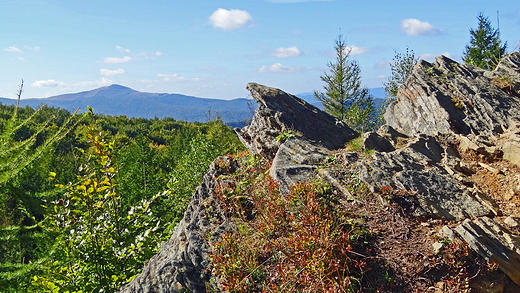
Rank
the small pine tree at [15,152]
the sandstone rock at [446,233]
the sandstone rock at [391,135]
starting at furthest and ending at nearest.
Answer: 1. the sandstone rock at [391,135]
2. the sandstone rock at [446,233]
3. the small pine tree at [15,152]

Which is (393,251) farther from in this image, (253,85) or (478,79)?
(478,79)

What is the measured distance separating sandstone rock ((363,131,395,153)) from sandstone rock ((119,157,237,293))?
406cm

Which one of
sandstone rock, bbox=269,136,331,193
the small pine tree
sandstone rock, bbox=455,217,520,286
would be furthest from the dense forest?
sandstone rock, bbox=455,217,520,286

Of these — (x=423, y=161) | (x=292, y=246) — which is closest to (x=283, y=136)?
(x=423, y=161)

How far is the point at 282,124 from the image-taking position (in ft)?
32.8

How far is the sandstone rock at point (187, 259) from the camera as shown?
592cm

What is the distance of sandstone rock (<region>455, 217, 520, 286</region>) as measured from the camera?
16.0 feet

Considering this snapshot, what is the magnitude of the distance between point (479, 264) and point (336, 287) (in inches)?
89.0

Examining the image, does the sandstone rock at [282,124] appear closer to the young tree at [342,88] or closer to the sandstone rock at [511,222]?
the sandstone rock at [511,222]

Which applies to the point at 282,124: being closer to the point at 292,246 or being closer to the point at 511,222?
the point at 292,246

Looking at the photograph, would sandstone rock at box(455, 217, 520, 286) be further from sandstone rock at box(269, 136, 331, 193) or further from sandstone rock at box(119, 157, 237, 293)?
sandstone rock at box(119, 157, 237, 293)

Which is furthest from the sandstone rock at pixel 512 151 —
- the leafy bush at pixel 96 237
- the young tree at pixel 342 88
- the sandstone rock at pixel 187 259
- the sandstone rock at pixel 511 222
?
the young tree at pixel 342 88

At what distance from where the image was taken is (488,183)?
6.80 m

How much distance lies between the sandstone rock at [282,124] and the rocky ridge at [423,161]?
0.12 feet
